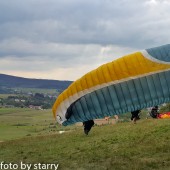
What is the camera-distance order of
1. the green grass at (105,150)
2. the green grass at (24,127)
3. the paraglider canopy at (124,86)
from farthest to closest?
the green grass at (24,127), the green grass at (105,150), the paraglider canopy at (124,86)

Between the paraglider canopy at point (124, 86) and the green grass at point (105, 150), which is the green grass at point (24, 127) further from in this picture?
the paraglider canopy at point (124, 86)

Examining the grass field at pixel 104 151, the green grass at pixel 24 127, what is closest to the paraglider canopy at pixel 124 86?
the grass field at pixel 104 151

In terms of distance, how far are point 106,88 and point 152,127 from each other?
9543 millimetres

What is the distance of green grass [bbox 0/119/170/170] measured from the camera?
52.7ft

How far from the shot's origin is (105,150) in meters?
18.7

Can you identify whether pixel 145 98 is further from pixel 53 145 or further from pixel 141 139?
pixel 53 145

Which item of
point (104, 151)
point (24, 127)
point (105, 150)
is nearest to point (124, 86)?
point (104, 151)

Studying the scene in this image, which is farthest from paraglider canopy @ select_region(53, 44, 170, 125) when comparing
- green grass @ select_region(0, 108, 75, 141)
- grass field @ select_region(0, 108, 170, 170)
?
green grass @ select_region(0, 108, 75, 141)

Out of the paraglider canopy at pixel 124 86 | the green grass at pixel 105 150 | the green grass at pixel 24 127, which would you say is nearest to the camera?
the paraglider canopy at pixel 124 86

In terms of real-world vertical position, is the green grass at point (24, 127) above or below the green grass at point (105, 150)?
above

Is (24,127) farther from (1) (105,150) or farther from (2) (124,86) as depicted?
(2) (124,86)

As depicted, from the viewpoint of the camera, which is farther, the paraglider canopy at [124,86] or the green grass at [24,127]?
the green grass at [24,127]

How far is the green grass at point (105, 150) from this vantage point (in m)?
→ 16.1

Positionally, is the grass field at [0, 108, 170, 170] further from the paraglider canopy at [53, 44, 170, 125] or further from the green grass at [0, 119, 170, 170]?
the paraglider canopy at [53, 44, 170, 125]
